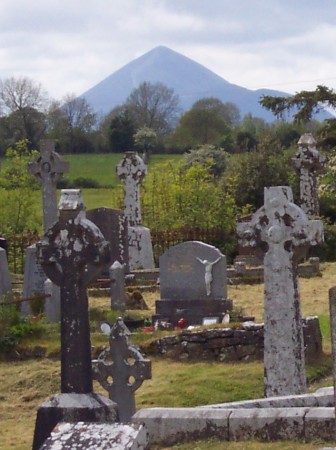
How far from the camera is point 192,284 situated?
1730 centimetres

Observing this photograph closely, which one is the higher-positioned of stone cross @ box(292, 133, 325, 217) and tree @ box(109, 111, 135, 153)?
tree @ box(109, 111, 135, 153)

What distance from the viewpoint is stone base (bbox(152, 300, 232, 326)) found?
17016mm

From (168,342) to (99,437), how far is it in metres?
9.82

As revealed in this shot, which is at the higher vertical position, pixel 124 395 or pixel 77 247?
pixel 77 247

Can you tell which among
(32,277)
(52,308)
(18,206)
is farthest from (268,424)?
(18,206)

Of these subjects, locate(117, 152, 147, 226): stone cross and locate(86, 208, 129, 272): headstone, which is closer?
locate(86, 208, 129, 272): headstone

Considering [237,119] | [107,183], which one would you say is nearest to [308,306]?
[107,183]

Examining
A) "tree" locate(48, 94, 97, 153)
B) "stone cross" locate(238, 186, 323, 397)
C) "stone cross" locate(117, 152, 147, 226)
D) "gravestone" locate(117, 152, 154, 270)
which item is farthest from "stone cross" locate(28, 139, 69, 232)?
"tree" locate(48, 94, 97, 153)

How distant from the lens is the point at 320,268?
24.7 meters

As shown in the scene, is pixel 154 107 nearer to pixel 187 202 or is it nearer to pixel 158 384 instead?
pixel 187 202

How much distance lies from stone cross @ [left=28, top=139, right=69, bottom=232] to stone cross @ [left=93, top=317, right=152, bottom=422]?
33.5ft

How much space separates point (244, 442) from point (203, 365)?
5.51 meters

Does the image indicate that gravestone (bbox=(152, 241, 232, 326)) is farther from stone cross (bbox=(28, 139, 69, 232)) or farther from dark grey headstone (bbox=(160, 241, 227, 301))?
stone cross (bbox=(28, 139, 69, 232))

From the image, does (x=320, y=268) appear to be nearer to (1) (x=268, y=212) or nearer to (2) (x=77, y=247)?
(1) (x=268, y=212)
